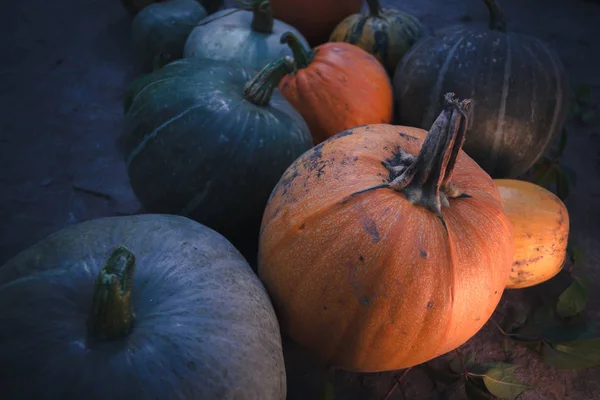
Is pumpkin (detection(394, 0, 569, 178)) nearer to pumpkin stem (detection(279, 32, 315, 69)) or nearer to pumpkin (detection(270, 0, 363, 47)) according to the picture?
pumpkin stem (detection(279, 32, 315, 69))

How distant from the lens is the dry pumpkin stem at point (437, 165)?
0.86m

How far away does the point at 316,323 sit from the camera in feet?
3.33

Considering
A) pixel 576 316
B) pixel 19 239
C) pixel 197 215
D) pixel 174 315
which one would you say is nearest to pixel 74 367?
pixel 174 315

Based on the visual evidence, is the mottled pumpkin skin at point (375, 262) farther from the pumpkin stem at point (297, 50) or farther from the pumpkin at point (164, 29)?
the pumpkin at point (164, 29)

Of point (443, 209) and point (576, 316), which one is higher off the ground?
point (443, 209)

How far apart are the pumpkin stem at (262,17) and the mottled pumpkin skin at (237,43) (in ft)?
0.06

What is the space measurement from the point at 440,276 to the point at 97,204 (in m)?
1.46

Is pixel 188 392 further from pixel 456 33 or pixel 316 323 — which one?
pixel 456 33

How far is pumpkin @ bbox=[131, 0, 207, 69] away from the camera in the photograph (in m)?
2.38

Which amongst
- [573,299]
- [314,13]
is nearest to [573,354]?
[573,299]

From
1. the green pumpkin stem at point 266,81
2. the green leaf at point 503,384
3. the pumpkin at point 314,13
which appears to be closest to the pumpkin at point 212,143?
the green pumpkin stem at point 266,81

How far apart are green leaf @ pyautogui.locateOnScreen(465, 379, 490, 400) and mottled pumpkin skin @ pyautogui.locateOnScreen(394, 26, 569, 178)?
2.51 feet

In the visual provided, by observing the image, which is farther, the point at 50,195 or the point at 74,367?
the point at 50,195

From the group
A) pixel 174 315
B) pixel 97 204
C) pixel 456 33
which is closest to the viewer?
pixel 174 315
